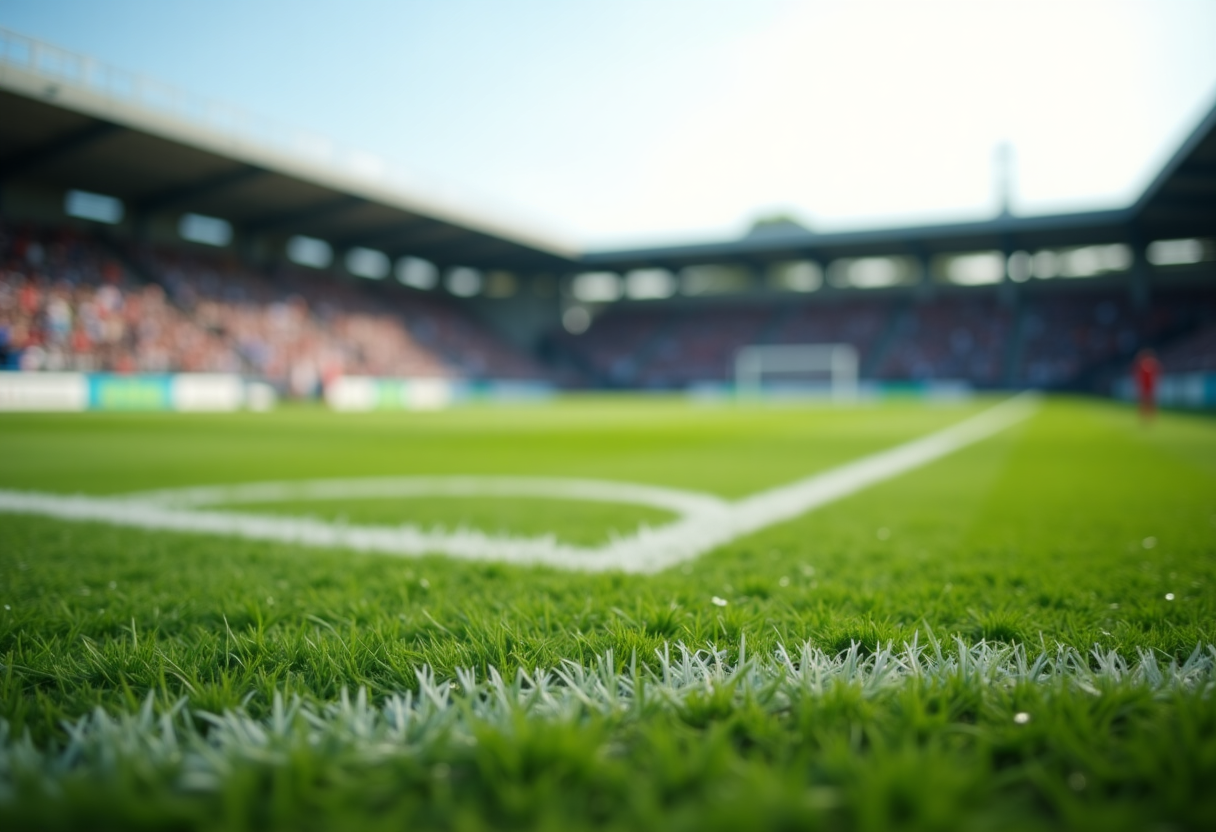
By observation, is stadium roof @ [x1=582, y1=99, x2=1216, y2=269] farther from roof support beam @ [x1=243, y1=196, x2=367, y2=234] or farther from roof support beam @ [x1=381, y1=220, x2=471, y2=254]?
roof support beam @ [x1=243, y1=196, x2=367, y2=234]

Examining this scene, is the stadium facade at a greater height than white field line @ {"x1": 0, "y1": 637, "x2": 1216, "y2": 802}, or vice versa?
the stadium facade

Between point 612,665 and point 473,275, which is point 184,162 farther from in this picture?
point 612,665

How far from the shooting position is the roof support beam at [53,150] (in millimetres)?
22000

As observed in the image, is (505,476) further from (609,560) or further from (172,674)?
(172,674)

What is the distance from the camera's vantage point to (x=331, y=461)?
8.07 m

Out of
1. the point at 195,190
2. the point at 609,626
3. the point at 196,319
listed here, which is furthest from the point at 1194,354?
the point at 195,190

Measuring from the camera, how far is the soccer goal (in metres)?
38.1

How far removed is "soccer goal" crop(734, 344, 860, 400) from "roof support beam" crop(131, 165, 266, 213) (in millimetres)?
25511

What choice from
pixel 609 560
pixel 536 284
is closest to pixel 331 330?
pixel 536 284

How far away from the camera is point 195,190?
27.5 meters

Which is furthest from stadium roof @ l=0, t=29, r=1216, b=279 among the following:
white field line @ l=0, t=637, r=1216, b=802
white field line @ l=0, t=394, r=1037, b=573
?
white field line @ l=0, t=637, r=1216, b=802

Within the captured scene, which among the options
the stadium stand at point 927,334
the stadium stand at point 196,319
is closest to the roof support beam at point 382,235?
the stadium stand at point 196,319

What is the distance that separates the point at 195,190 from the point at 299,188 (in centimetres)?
377

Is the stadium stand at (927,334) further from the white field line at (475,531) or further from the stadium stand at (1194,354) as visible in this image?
the white field line at (475,531)
